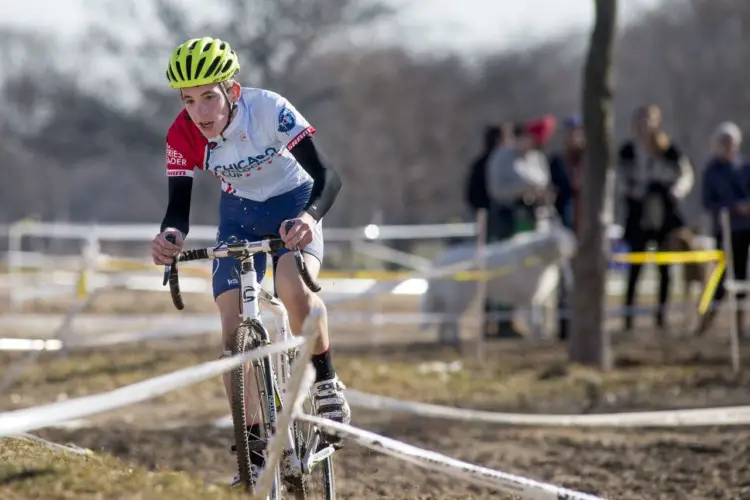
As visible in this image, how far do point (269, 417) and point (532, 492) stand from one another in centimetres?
111

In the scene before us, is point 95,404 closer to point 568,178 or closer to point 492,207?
point 568,178

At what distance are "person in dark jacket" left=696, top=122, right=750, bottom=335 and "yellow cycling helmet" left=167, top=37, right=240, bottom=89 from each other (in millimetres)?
9512

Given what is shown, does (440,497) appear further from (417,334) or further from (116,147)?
(116,147)

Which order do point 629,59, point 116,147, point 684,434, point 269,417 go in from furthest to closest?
1. point 629,59
2. point 116,147
3. point 684,434
4. point 269,417

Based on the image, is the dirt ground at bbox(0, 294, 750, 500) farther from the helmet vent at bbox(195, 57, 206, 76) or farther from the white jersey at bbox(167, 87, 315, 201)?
the helmet vent at bbox(195, 57, 206, 76)

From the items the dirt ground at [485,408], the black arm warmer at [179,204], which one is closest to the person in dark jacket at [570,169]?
the dirt ground at [485,408]

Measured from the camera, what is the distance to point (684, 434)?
847cm

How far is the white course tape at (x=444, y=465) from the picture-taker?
457cm

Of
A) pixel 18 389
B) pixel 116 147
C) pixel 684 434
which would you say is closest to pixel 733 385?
pixel 684 434

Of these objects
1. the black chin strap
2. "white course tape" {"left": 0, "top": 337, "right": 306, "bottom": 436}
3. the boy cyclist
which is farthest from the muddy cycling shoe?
"white course tape" {"left": 0, "top": 337, "right": 306, "bottom": 436}

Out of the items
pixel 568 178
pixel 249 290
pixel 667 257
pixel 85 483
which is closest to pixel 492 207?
pixel 568 178

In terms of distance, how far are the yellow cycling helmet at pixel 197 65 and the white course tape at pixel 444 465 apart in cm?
148

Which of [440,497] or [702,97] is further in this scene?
[702,97]

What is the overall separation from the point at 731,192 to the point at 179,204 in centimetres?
957
